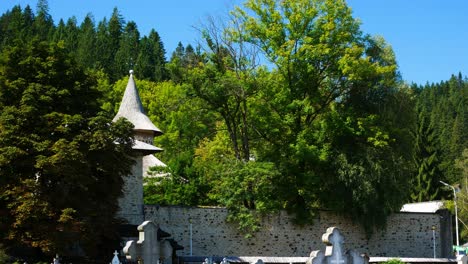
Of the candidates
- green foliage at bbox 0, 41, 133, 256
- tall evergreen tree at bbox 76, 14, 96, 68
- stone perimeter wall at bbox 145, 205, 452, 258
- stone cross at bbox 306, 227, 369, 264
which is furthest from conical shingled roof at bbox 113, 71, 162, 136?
tall evergreen tree at bbox 76, 14, 96, 68

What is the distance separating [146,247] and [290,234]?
19.1 meters

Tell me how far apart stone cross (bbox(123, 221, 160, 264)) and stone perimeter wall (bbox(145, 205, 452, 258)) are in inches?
576

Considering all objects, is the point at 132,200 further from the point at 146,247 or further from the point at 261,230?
the point at 146,247

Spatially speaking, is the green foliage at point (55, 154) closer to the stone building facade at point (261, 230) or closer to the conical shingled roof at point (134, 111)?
the stone building facade at point (261, 230)

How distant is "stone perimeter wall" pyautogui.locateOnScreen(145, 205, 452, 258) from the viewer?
3628cm

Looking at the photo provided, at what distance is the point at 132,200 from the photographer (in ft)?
114

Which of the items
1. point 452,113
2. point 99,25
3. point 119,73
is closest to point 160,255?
point 119,73

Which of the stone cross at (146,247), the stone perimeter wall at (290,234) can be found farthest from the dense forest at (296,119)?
the stone cross at (146,247)

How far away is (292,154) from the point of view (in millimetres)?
38938

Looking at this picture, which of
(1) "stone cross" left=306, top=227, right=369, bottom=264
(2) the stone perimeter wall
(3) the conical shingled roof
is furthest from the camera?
(3) the conical shingled roof

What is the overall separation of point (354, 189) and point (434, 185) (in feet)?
117

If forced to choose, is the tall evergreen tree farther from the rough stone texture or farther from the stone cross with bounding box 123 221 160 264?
the stone cross with bounding box 123 221 160 264

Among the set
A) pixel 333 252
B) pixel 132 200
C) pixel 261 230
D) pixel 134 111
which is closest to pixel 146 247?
pixel 333 252

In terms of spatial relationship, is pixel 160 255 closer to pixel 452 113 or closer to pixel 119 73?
pixel 119 73
